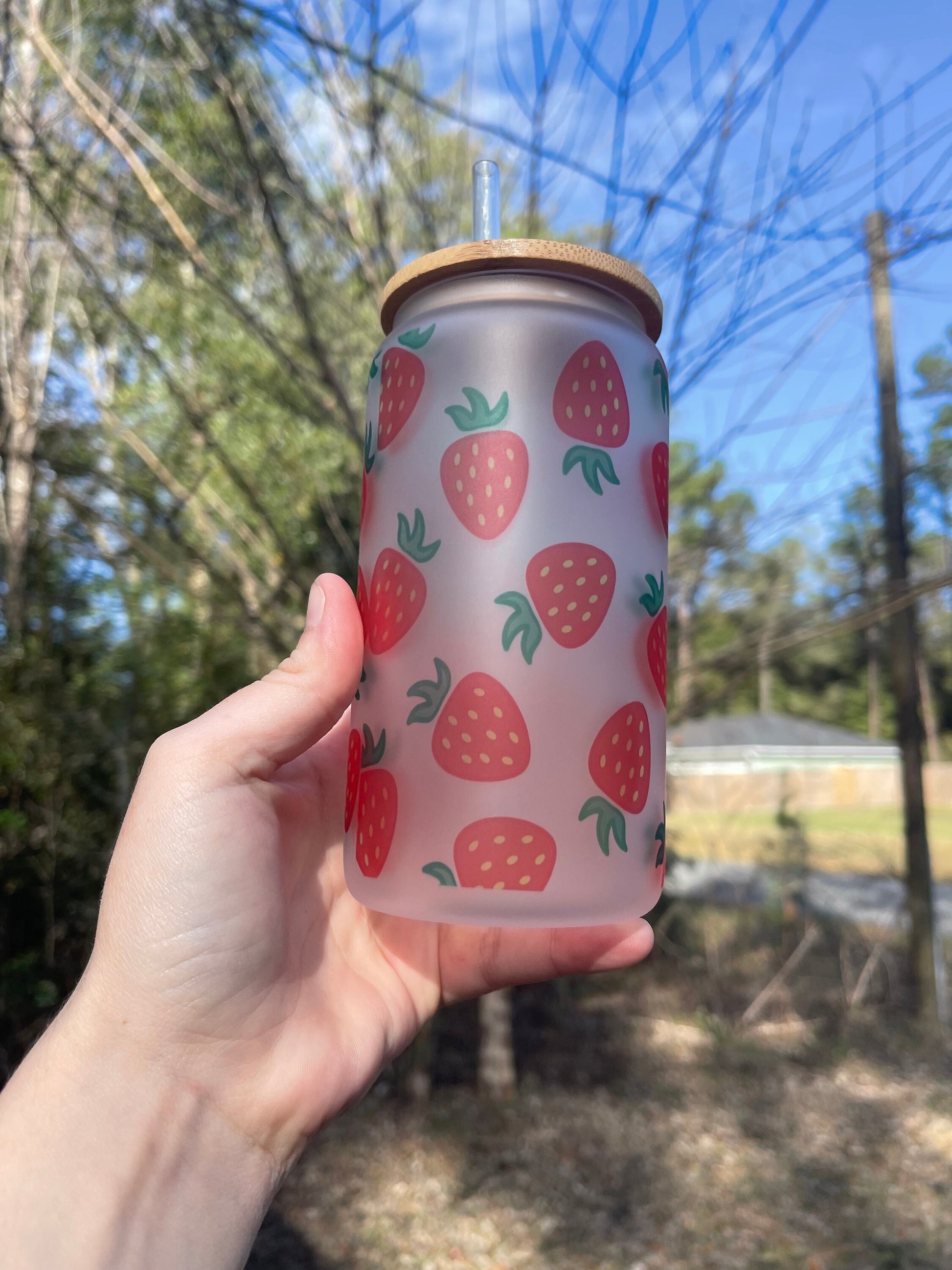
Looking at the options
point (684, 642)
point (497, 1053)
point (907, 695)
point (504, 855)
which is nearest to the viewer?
point (504, 855)

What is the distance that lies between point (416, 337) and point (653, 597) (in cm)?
47

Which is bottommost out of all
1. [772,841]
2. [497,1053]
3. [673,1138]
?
[673,1138]

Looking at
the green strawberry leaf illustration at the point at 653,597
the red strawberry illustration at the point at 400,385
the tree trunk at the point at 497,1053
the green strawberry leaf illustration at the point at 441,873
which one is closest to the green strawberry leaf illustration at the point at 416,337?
the red strawberry illustration at the point at 400,385

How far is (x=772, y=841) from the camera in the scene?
18.1 ft

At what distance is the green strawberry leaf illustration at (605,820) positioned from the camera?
1.09 metres

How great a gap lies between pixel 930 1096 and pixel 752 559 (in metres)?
2.97

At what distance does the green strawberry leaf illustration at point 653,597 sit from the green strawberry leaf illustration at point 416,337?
428 millimetres

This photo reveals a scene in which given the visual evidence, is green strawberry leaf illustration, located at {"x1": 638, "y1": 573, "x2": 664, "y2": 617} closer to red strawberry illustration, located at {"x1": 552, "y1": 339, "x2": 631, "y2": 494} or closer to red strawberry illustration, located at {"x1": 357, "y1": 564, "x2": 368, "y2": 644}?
red strawberry illustration, located at {"x1": 552, "y1": 339, "x2": 631, "y2": 494}

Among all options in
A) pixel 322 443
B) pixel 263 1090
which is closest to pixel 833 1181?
pixel 263 1090

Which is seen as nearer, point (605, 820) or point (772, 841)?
point (605, 820)

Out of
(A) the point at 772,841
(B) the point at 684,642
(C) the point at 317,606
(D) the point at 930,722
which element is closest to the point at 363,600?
(C) the point at 317,606

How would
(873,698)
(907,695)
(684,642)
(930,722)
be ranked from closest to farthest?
(684,642), (907,695), (930,722), (873,698)

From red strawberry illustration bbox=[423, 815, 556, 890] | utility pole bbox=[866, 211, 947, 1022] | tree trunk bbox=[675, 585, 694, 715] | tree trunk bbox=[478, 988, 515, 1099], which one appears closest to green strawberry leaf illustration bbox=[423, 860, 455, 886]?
red strawberry illustration bbox=[423, 815, 556, 890]

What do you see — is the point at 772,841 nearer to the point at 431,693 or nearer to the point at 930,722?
the point at 431,693
